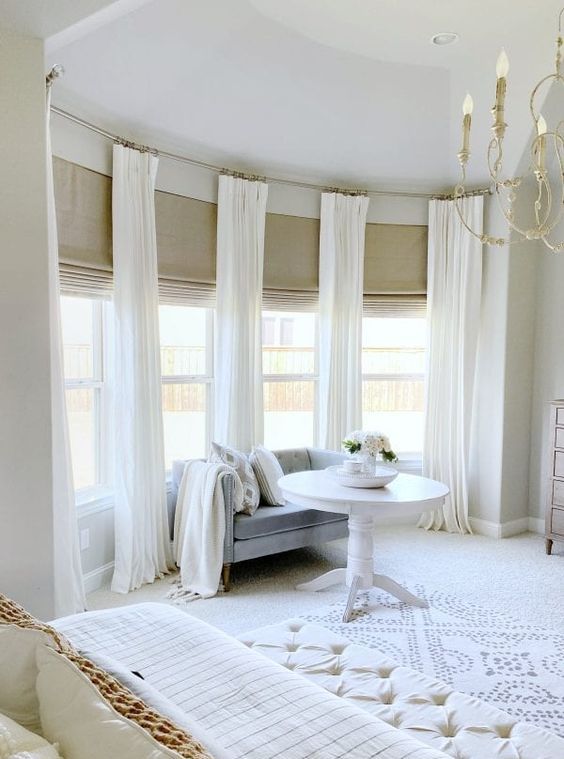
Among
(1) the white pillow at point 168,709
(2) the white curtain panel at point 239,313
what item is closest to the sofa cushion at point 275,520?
(2) the white curtain panel at point 239,313

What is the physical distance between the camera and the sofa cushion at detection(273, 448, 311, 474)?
4848 millimetres

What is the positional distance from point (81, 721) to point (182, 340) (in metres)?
3.76

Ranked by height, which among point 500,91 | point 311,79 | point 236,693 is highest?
point 311,79

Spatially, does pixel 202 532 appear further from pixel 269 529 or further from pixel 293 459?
pixel 293 459

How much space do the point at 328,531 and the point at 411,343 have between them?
2.15 meters

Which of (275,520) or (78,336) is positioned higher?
(78,336)

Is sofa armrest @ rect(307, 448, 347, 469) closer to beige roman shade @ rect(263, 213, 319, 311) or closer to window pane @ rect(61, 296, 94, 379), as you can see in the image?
beige roman shade @ rect(263, 213, 319, 311)

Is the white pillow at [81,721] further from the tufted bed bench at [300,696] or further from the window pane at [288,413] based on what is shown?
the window pane at [288,413]

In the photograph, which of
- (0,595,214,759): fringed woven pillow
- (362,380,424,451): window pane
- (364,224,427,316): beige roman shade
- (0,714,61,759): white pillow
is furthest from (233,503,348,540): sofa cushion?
(0,714,61,759): white pillow

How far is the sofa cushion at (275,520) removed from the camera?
3930 mm

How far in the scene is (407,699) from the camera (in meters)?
1.90

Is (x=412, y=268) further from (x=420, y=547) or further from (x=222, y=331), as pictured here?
(x=420, y=547)

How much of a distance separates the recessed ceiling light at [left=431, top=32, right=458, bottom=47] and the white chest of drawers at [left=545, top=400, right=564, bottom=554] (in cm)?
265

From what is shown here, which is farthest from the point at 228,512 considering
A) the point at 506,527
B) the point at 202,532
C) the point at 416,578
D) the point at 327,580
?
the point at 506,527
